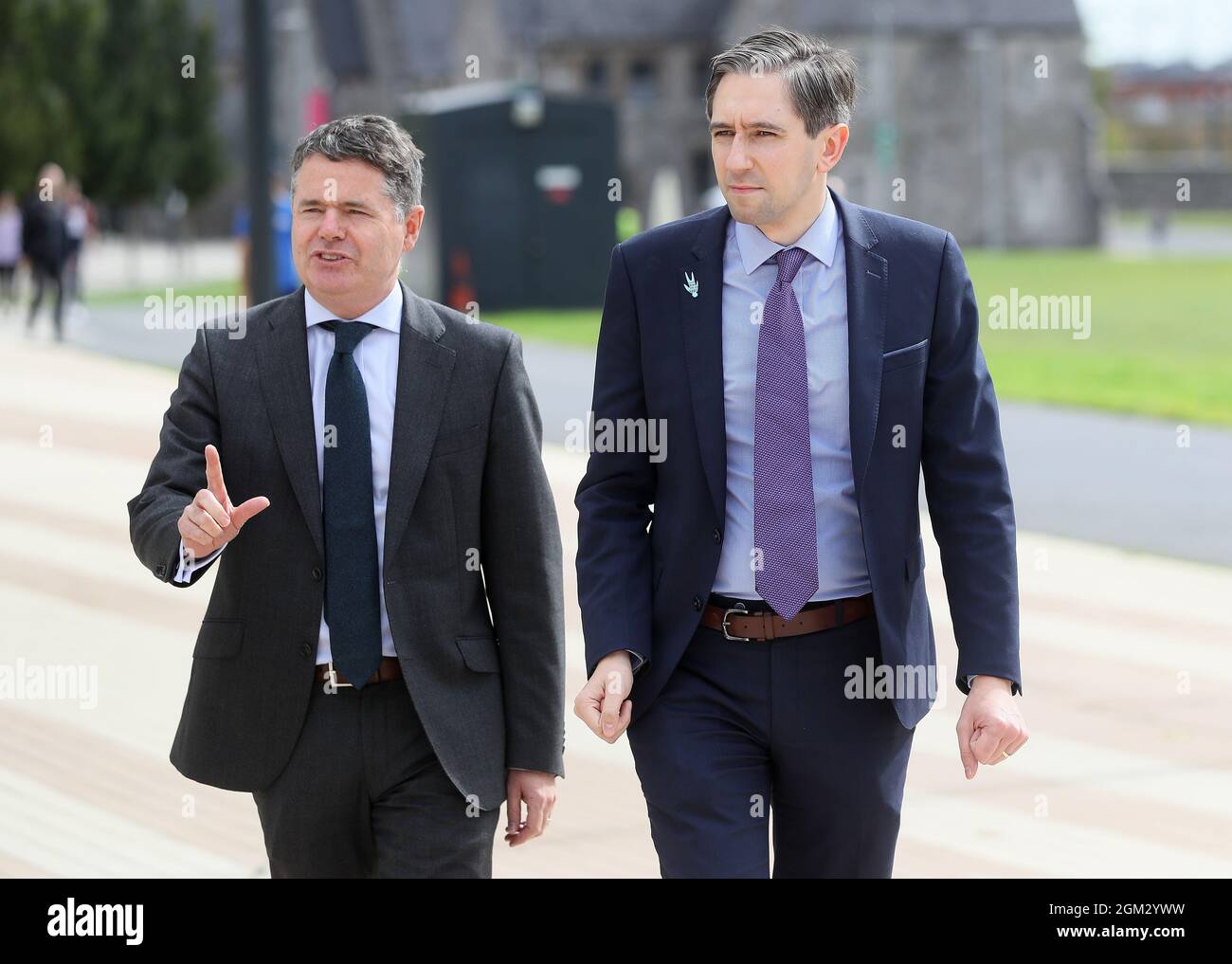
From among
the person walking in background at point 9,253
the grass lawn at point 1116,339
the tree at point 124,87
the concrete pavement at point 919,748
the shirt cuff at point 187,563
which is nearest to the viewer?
the shirt cuff at point 187,563

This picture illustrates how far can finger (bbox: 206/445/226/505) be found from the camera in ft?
10.9

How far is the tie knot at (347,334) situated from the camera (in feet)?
11.9

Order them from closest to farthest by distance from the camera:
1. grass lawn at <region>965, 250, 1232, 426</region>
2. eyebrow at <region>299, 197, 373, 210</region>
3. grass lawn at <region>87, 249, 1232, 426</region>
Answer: eyebrow at <region>299, 197, 373, 210</region>
grass lawn at <region>965, 250, 1232, 426</region>
grass lawn at <region>87, 249, 1232, 426</region>

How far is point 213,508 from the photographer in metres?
3.24

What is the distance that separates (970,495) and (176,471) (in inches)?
55.6

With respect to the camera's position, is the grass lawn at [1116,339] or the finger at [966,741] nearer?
the finger at [966,741]

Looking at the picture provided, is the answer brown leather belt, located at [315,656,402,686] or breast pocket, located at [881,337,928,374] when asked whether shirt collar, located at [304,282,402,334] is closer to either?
brown leather belt, located at [315,656,402,686]

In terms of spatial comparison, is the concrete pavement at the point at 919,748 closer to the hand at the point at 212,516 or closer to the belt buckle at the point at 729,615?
the belt buckle at the point at 729,615

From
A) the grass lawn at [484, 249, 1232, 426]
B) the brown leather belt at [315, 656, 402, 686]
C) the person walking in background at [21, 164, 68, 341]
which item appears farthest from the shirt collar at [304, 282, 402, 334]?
the person walking in background at [21, 164, 68, 341]

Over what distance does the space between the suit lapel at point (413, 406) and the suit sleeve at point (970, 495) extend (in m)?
0.89

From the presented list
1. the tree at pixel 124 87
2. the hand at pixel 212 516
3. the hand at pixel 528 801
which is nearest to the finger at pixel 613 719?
the hand at pixel 528 801

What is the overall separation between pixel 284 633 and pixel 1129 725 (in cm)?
465
